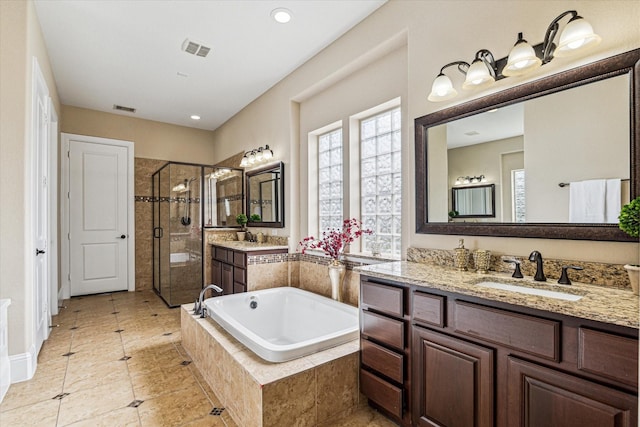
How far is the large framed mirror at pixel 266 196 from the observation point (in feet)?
12.9

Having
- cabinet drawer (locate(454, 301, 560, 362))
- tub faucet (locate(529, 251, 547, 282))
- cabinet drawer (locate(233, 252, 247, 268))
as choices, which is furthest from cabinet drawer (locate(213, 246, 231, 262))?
tub faucet (locate(529, 251, 547, 282))

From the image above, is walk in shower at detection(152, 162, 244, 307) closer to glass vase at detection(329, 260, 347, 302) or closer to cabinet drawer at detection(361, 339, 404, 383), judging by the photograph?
glass vase at detection(329, 260, 347, 302)

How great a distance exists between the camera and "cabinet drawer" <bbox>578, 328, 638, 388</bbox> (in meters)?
1.00

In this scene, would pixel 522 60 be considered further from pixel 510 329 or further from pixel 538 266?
pixel 510 329

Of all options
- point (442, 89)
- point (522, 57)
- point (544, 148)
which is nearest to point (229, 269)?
point (442, 89)

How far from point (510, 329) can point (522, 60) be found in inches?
51.4

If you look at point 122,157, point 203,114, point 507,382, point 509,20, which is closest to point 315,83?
point 509,20

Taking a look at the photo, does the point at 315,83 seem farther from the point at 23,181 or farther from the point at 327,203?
the point at 23,181

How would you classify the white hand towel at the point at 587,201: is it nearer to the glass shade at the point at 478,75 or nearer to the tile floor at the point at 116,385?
the glass shade at the point at 478,75

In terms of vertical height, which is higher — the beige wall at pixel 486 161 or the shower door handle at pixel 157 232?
the beige wall at pixel 486 161

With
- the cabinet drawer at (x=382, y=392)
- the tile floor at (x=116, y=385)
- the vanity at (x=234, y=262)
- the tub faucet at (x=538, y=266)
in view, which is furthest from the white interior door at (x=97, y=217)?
the tub faucet at (x=538, y=266)

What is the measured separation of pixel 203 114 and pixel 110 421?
4308mm

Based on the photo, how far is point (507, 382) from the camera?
1318 millimetres

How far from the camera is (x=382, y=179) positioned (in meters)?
2.94
